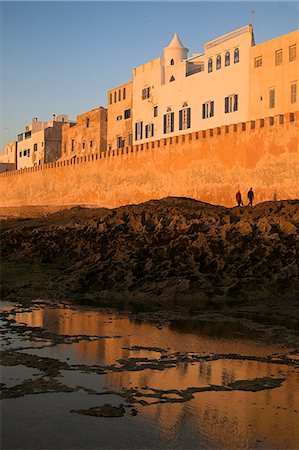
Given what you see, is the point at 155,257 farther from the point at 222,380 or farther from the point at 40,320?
the point at 222,380

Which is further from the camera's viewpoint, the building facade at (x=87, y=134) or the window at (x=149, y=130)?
the building facade at (x=87, y=134)

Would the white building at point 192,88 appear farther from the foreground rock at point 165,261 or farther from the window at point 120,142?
the foreground rock at point 165,261

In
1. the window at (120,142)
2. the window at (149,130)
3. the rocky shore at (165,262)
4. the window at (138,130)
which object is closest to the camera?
the rocky shore at (165,262)

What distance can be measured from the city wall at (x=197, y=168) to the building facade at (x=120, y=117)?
672cm

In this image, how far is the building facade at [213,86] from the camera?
3142cm

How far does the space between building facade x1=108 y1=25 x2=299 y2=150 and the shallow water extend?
2478cm

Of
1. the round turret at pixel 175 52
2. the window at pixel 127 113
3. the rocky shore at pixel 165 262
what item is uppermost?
the round turret at pixel 175 52

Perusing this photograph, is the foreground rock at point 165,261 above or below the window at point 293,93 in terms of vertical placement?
below

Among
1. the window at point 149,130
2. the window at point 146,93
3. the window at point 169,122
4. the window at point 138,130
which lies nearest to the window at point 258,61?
the window at point 169,122

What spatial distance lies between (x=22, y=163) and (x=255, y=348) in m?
65.9

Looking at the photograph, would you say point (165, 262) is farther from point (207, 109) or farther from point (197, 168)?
point (207, 109)

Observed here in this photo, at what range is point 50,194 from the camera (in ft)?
146

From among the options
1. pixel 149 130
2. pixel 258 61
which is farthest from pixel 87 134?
pixel 258 61

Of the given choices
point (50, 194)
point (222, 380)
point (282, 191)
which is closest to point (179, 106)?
point (50, 194)
